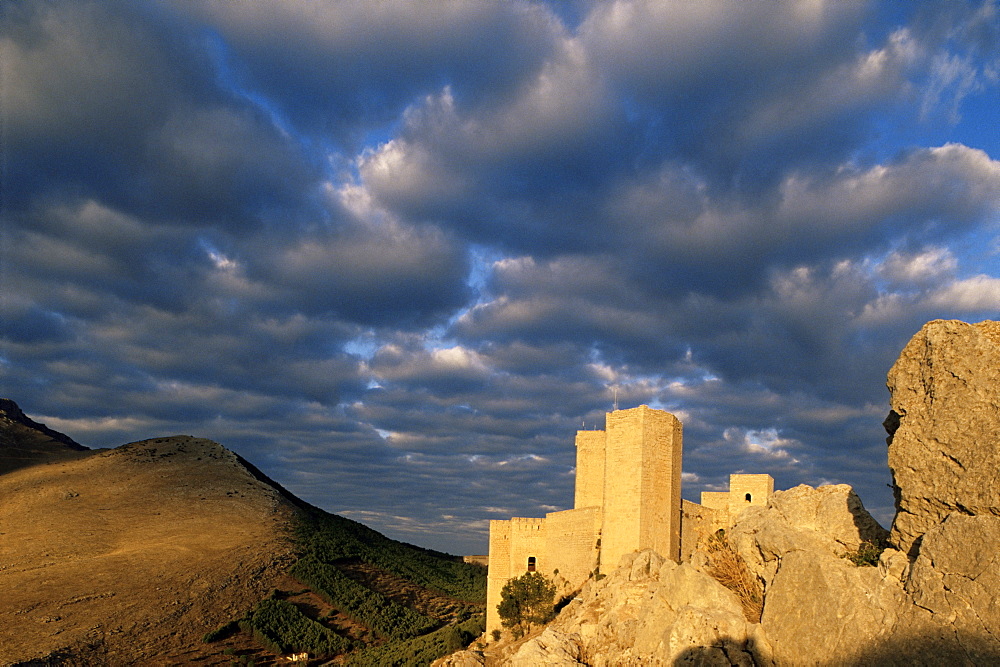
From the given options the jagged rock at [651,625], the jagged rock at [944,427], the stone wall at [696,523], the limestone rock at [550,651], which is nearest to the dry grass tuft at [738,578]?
the jagged rock at [651,625]

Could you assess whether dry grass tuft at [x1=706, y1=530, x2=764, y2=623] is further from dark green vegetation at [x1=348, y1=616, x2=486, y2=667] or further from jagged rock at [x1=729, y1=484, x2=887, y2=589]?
dark green vegetation at [x1=348, y1=616, x2=486, y2=667]

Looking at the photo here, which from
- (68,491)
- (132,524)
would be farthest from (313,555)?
(68,491)

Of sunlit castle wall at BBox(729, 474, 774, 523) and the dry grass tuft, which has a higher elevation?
sunlit castle wall at BBox(729, 474, 774, 523)

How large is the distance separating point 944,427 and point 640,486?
54.8 feet

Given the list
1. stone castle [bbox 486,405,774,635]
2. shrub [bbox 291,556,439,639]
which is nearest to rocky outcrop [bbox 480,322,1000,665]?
stone castle [bbox 486,405,774,635]

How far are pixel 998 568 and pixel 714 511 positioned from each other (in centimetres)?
2237

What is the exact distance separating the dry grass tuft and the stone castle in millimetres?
8604

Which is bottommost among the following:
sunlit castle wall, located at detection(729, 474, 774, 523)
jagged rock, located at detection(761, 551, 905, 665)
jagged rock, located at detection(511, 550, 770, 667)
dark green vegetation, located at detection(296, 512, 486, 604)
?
dark green vegetation, located at detection(296, 512, 486, 604)

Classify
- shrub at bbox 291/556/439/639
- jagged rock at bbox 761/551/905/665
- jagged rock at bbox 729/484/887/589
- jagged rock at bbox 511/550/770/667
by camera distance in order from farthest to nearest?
shrub at bbox 291/556/439/639 → jagged rock at bbox 511/550/770/667 → jagged rock at bbox 729/484/887/589 → jagged rock at bbox 761/551/905/665

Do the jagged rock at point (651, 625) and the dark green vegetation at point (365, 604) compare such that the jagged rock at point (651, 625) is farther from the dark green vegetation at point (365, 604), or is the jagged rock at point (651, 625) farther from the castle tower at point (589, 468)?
the dark green vegetation at point (365, 604)

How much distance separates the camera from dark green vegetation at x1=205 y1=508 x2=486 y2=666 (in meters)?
43.2

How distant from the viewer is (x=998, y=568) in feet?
35.7

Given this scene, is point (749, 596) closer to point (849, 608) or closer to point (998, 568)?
point (849, 608)

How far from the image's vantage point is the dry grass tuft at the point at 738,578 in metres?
17.2
